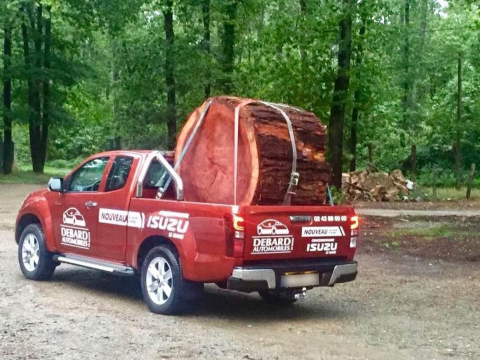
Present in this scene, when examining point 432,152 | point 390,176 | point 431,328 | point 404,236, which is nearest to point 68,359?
point 431,328

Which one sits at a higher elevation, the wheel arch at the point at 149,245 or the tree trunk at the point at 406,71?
the tree trunk at the point at 406,71

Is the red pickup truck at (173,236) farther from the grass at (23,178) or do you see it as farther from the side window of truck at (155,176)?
the grass at (23,178)

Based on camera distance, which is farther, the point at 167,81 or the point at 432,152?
the point at 432,152

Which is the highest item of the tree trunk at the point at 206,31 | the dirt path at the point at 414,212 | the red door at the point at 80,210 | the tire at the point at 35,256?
the tree trunk at the point at 206,31

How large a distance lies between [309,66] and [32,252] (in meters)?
16.6

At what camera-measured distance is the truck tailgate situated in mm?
7793

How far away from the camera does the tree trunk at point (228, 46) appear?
101 feet

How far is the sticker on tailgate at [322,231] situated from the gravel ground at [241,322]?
3.07 ft

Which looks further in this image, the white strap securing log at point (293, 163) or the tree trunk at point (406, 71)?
the tree trunk at point (406, 71)

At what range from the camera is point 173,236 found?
27.1 feet

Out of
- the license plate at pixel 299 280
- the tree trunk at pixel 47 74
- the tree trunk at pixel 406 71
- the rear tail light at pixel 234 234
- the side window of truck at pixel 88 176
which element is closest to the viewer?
the rear tail light at pixel 234 234

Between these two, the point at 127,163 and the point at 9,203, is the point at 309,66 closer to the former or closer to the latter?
the point at 9,203

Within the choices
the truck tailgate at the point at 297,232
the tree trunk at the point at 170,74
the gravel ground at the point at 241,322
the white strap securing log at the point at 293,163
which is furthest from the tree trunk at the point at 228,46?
the truck tailgate at the point at 297,232

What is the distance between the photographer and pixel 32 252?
1042 cm
